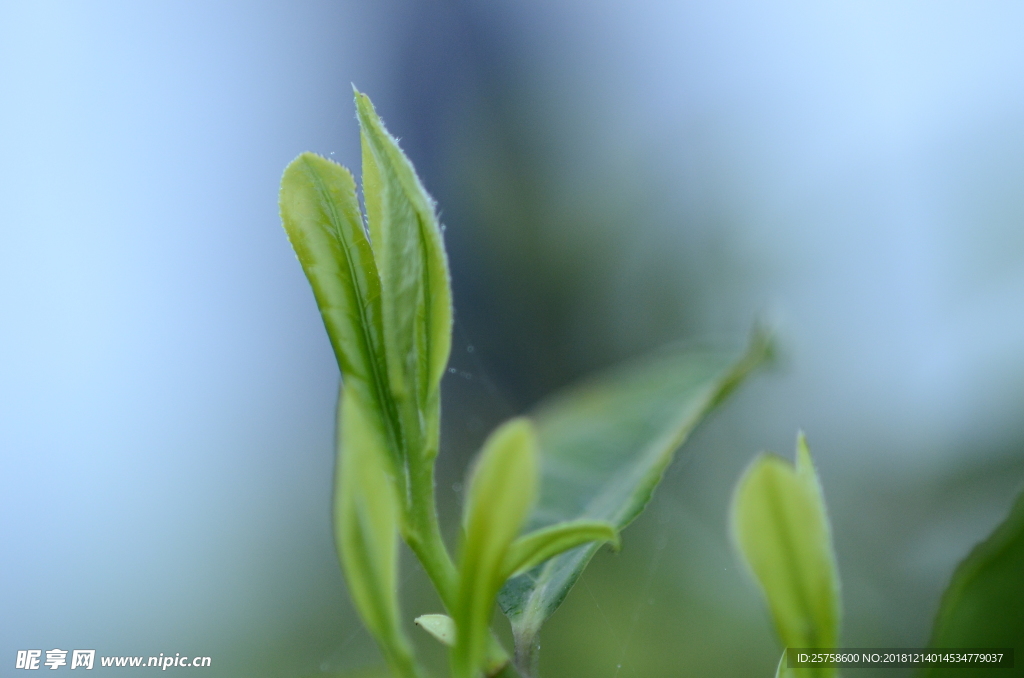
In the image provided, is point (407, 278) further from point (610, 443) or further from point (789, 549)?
point (610, 443)

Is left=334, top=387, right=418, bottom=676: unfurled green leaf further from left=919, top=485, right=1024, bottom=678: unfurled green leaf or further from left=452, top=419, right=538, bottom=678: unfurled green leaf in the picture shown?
left=919, top=485, right=1024, bottom=678: unfurled green leaf

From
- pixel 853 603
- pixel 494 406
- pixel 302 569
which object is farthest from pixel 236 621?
pixel 853 603

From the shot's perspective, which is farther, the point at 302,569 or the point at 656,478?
the point at 302,569

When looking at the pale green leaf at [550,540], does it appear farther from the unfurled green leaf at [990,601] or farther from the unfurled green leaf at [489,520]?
the unfurled green leaf at [990,601]

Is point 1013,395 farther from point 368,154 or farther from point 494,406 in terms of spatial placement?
point 494,406

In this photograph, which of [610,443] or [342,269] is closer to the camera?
[342,269]

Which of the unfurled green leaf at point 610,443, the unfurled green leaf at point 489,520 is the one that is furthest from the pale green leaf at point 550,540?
the unfurled green leaf at point 610,443

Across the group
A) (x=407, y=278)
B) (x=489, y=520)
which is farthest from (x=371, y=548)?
(x=407, y=278)
